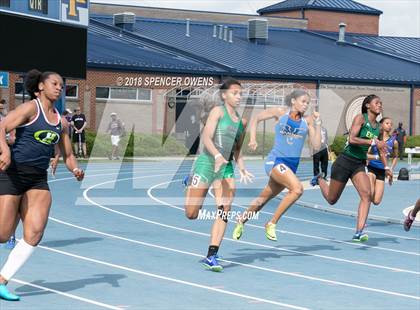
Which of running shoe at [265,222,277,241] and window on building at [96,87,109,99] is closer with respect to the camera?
running shoe at [265,222,277,241]

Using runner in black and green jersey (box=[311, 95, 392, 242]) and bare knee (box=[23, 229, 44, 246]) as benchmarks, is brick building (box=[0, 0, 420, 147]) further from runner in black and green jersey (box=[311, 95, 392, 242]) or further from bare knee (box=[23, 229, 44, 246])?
bare knee (box=[23, 229, 44, 246])

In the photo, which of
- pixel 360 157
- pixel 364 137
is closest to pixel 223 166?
pixel 364 137

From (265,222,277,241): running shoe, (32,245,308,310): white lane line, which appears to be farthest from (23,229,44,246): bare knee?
(265,222,277,241): running shoe

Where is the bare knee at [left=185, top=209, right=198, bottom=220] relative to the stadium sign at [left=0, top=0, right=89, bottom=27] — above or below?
below

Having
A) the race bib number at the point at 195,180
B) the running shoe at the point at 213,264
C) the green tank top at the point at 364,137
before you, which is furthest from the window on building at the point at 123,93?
the running shoe at the point at 213,264

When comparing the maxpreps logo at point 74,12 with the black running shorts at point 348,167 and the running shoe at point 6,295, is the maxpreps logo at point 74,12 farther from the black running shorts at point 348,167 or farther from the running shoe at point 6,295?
the running shoe at point 6,295

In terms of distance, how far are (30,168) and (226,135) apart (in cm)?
330

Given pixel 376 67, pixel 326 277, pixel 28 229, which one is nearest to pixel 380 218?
pixel 326 277

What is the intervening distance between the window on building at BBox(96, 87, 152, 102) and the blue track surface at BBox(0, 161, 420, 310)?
26.1 meters

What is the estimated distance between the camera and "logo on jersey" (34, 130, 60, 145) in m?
9.81

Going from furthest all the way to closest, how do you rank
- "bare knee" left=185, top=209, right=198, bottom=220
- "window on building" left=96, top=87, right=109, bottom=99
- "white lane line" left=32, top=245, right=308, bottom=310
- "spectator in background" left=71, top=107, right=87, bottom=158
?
"window on building" left=96, top=87, right=109, bottom=99, "spectator in background" left=71, top=107, right=87, bottom=158, "bare knee" left=185, top=209, right=198, bottom=220, "white lane line" left=32, top=245, right=308, bottom=310

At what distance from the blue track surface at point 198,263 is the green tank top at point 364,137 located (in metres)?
1.39

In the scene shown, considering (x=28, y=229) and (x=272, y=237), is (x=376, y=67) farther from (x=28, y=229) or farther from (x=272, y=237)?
(x=28, y=229)

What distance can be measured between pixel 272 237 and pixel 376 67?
48.9m
